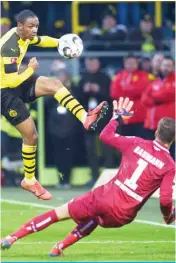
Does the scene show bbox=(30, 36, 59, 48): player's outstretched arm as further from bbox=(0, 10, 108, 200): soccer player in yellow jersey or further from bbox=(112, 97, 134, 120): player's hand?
bbox=(112, 97, 134, 120): player's hand

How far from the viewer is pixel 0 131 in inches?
860

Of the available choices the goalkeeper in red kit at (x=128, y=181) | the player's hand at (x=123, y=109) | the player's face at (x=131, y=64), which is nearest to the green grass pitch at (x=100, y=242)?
the goalkeeper in red kit at (x=128, y=181)

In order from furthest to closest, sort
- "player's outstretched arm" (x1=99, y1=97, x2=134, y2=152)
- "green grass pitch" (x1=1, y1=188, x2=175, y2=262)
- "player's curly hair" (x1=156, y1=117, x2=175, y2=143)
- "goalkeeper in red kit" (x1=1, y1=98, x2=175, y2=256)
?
"green grass pitch" (x1=1, y1=188, x2=175, y2=262) → "player's outstretched arm" (x1=99, y1=97, x2=134, y2=152) → "goalkeeper in red kit" (x1=1, y1=98, x2=175, y2=256) → "player's curly hair" (x1=156, y1=117, x2=175, y2=143)

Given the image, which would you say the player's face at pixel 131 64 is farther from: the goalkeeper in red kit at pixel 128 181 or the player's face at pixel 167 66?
the goalkeeper in red kit at pixel 128 181

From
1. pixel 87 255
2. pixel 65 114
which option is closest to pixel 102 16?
pixel 65 114

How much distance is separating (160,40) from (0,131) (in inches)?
133

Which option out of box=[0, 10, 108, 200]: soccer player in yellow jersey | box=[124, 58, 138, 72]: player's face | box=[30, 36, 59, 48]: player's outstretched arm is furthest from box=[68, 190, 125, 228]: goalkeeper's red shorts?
box=[124, 58, 138, 72]: player's face

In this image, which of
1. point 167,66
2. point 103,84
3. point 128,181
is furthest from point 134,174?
point 103,84

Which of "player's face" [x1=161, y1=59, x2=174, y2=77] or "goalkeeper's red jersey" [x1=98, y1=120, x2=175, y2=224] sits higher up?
"goalkeeper's red jersey" [x1=98, y1=120, x2=175, y2=224]

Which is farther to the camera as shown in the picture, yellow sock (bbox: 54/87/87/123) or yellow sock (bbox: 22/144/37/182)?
yellow sock (bbox: 22/144/37/182)

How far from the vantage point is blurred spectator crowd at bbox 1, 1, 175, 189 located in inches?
781

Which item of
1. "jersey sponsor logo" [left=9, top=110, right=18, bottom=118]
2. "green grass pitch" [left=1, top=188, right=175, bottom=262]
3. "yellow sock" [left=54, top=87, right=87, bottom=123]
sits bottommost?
"green grass pitch" [left=1, top=188, right=175, bottom=262]

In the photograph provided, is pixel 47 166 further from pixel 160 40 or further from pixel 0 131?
pixel 160 40

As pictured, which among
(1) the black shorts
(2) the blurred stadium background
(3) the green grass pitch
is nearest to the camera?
(3) the green grass pitch
